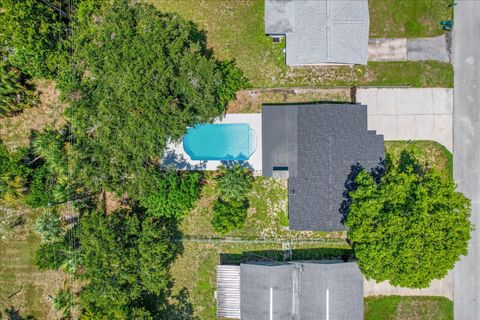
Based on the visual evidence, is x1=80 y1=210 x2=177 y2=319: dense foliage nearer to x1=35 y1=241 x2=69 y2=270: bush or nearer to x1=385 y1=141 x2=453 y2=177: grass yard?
x1=35 y1=241 x2=69 y2=270: bush

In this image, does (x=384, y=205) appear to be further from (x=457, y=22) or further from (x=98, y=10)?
(x=98, y=10)

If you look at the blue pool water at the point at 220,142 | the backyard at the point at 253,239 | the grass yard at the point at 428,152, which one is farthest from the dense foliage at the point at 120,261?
the grass yard at the point at 428,152

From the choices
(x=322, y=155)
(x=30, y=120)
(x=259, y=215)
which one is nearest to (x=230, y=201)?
(x=259, y=215)

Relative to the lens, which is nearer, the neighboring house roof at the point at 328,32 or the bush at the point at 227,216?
the neighboring house roof at the point at 328,32

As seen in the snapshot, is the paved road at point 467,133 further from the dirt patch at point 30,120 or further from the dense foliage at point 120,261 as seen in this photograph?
the dirt patch at point 30,120

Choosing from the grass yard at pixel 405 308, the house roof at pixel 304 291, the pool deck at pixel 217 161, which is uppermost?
the pool deck at pixel 217 161

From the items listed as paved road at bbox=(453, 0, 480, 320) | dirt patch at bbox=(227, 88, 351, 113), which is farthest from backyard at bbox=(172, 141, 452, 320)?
dirt patch at bbox=(227, 88, 351, 113)

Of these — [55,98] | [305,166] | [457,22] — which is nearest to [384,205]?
[305,166]
